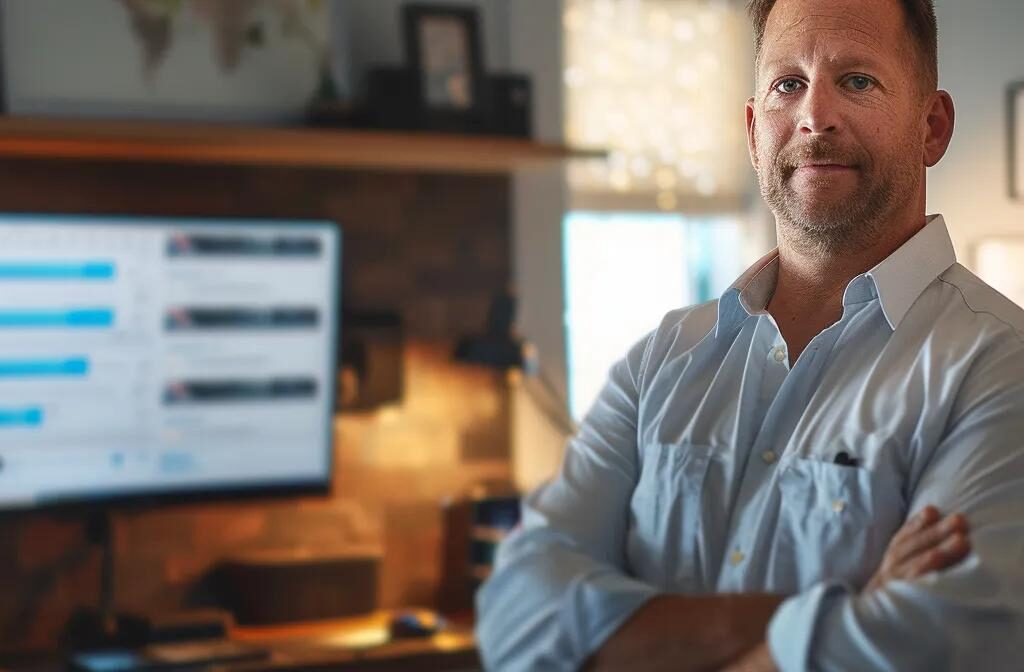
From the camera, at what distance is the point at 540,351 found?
3.46 meters

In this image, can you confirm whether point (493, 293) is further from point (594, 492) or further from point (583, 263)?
point (594, 492)

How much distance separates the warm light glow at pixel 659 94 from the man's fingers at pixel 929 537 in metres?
2.35

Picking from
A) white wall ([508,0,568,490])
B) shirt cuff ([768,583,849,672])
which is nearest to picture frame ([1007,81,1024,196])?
shirt cuff ([768,583,849,672])

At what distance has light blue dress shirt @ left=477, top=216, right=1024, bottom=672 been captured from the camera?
1.28 meters

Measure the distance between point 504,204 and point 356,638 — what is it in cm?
111

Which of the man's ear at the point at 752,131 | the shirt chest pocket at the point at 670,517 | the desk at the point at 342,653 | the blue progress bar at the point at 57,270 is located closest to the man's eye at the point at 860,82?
the man's ear at the point at 752,131

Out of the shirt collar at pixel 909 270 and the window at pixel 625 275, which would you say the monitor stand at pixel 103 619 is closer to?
the window at pixel 625 275

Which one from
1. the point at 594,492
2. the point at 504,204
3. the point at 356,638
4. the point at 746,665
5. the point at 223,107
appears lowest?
the point at 356,638

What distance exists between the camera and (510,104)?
10.6ft

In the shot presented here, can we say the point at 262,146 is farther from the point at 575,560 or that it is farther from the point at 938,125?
the point at 938,125

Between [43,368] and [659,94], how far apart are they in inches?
67.5

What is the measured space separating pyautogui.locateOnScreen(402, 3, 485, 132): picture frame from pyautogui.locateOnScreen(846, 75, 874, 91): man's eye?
5.83 feet

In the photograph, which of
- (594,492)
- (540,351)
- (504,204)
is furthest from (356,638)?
(594,492)

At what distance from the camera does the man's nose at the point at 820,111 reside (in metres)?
1.41
